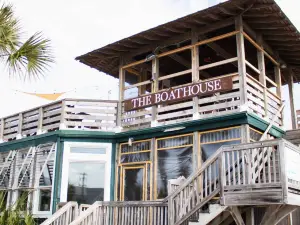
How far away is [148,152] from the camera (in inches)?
520

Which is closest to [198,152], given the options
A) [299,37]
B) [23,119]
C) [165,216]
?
[165,216]

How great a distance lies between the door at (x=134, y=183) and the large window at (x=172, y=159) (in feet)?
1.91

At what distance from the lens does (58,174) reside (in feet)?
44.2

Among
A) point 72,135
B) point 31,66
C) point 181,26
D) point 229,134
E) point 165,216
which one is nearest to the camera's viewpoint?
point 31,66

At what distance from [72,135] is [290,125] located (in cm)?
805

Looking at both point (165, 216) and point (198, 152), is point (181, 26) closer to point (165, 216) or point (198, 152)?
point (198, 152)

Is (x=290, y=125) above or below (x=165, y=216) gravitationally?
above

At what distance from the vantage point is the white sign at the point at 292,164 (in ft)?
28.5

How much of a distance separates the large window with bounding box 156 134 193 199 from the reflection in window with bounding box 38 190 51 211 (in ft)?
12.3

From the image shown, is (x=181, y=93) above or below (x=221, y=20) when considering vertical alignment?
below

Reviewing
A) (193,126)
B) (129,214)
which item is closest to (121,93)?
(193,126)

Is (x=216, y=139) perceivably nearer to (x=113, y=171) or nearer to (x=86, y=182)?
(x=113, y=171)

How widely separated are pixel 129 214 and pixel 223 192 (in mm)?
2622

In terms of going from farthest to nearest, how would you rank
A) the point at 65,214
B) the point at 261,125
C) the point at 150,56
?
the point at 150,56, the point at 261,125, the point at 65,214
